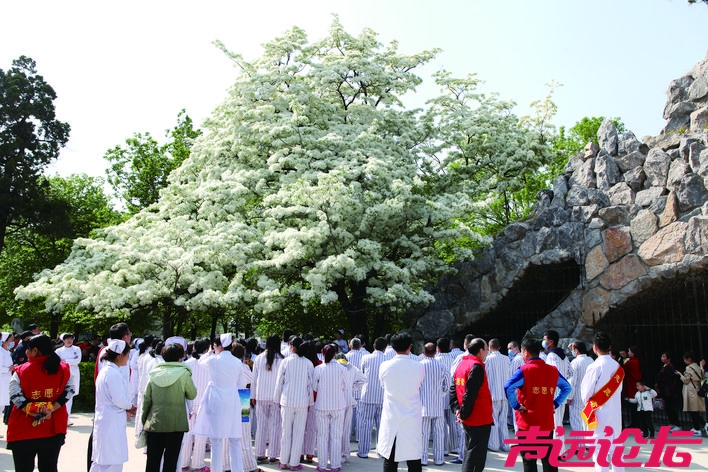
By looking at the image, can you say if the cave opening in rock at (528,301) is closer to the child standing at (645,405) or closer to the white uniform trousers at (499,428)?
the child standing at (645,405)

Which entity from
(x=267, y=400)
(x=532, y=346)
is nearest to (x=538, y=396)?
(x=532, y=346)

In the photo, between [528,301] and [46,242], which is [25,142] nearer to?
[46,242]

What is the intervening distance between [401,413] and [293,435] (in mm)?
2562

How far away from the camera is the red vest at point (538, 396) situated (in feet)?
20.7

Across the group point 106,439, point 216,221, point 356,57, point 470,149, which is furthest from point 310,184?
point 106,439

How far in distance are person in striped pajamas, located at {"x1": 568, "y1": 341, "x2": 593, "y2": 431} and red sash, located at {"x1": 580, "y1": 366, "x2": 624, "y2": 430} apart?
3.46ft

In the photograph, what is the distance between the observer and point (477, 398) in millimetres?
6316

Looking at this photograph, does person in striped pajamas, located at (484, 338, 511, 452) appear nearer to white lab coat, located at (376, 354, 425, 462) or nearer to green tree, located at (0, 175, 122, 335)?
white lab coat, located at (376, 354, 425, 462)

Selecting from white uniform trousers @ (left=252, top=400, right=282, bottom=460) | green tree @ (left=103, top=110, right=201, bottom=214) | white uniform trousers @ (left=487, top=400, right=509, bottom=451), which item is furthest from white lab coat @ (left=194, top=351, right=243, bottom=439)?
green tree @ (left=103, top=110, right=201, bottom=214)

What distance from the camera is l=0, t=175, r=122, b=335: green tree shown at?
2439 cm

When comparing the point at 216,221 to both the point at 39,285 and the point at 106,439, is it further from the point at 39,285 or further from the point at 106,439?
the point at 106,439

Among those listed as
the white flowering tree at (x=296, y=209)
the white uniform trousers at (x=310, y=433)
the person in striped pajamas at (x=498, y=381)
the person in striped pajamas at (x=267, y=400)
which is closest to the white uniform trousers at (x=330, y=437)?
the white uniform trousers at (x=310, y=433)

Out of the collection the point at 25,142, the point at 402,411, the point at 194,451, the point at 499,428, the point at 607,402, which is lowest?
the point at 194,451

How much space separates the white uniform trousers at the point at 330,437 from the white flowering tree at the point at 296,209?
5.67 meters
